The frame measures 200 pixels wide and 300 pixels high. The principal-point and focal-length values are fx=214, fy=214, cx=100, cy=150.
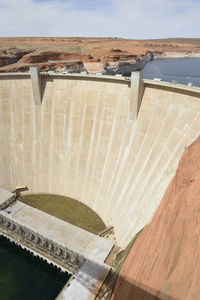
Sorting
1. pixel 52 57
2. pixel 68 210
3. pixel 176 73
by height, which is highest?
pixel 52 57

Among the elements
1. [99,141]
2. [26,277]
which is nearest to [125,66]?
[99,141]

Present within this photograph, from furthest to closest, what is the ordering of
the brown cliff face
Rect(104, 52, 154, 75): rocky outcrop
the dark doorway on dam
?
1. Rect(104, 52, 154, 75): rocky outcrop
2. the dark doorway on dam
3. the brown cliff face

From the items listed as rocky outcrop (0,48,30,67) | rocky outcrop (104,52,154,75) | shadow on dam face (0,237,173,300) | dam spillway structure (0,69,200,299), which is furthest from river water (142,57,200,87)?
shadow on dam face (0,237,173,300)

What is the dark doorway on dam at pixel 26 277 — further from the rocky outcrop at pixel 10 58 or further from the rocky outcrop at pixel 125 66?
the rocky outcrop at pixel 125 66

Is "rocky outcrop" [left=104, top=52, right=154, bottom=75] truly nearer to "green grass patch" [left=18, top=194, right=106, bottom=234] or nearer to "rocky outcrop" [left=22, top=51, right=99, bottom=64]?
"rocky outcrop" [left=22, top=51, right=99, bottom=64]

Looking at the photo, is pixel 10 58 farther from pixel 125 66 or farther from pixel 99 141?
pixel 99 141

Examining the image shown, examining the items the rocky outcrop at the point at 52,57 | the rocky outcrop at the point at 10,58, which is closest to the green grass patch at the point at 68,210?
the rocky outcrop at the point at 10,58
